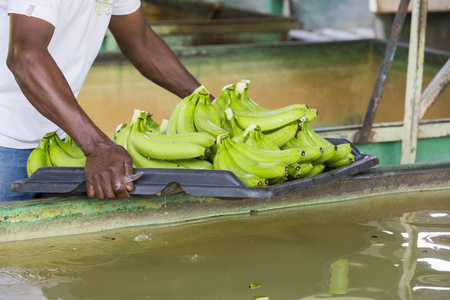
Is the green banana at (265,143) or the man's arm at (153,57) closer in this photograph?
the green banana at (265,143)

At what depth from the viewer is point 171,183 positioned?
1.63 m

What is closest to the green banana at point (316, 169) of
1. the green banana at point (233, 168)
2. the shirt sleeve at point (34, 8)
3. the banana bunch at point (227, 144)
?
the banana bunch at point (227, 144)

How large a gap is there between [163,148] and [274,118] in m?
0.41

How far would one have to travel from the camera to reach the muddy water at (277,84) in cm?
464

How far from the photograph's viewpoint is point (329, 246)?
5.51ft

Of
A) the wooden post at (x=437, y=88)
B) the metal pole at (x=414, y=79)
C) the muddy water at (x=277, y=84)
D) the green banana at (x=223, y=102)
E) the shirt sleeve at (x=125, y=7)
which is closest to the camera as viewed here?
the green banana at (x=223, y=102)

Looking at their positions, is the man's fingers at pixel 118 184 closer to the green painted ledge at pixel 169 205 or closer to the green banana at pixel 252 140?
the green painted ledge at pixel 169 205

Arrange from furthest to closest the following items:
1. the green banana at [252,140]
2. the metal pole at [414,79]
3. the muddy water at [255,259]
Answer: the metal pole at [414,79], the green banana at [252,140], the muddy water at [255,259]

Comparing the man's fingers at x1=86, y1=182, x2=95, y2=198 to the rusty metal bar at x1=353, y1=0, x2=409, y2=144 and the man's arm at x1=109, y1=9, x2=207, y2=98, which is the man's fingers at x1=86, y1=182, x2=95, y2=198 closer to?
the man's arm at x1=109, y1=9, x2=207, y2=98

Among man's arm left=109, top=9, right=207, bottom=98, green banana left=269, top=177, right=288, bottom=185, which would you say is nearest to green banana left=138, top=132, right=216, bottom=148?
green banana left=269, top=177, right=288, bottom=185

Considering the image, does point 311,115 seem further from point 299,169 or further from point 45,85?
point 45,85

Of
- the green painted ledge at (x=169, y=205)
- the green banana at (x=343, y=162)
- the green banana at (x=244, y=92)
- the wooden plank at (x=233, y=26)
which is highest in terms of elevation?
the wooden plank at (x=233, y=26)

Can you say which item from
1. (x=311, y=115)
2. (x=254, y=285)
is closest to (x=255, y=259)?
(x=254, y=285)

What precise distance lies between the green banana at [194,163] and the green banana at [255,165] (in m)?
0.08
